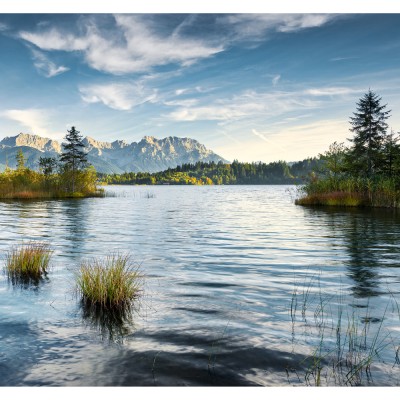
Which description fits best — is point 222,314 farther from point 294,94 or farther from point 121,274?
point 294,94

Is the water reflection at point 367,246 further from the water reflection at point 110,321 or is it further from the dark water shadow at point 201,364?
the water reflection at point 110,321

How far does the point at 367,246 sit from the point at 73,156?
66.3m

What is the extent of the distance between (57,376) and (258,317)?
4384 mm

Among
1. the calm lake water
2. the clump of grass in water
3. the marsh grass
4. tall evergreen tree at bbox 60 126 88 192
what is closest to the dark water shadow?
the calm lake water

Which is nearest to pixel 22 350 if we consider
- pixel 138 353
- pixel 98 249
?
pixel 138 353

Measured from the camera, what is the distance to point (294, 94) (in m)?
18.9

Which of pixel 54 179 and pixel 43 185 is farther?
pixel 54 179

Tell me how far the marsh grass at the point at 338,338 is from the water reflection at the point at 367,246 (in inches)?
61.8

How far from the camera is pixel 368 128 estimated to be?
55.8 meters

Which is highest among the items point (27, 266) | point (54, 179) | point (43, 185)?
point (54, 179)

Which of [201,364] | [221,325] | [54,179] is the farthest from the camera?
[54,179]

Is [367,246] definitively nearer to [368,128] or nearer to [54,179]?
[368,128]

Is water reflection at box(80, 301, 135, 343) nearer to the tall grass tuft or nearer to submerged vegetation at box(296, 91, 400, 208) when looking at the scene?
the tall grass tuft

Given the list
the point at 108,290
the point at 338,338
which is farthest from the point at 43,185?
the point at 338,338
